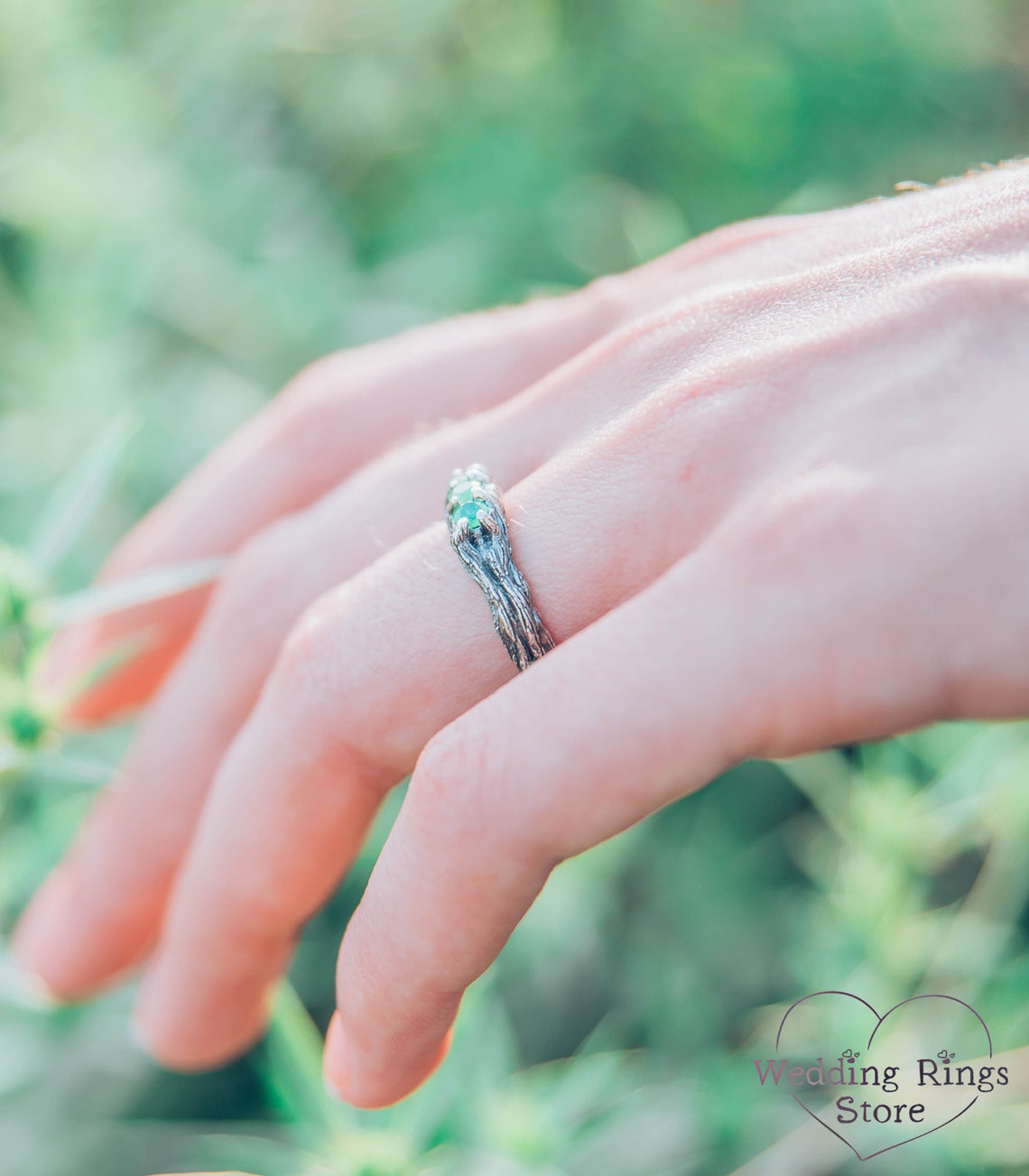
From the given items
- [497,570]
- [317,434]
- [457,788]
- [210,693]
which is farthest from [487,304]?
[457,788]

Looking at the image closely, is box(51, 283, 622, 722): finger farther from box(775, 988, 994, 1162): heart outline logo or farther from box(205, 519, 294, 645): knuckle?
box(775, 988, 994, 1162): heart outline logo

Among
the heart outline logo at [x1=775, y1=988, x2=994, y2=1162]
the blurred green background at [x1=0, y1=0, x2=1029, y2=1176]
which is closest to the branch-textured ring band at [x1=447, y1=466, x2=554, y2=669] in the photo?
the blurred green background at [x1=0, y1=0, x2=1029, y2=1176]

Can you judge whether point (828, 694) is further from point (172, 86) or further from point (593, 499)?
point (172, 86)

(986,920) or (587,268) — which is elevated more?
(587,268)

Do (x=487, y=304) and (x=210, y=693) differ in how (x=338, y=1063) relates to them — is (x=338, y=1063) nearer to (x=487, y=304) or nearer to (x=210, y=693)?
(x=210, y=693)

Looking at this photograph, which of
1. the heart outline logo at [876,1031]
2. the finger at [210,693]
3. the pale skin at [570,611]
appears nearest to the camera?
the pale skin at [570,611]

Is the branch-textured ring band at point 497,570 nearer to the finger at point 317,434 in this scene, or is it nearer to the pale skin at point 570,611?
the pale skin at point 570,611

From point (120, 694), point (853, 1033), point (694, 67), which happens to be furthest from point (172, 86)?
point (853, 1033)
